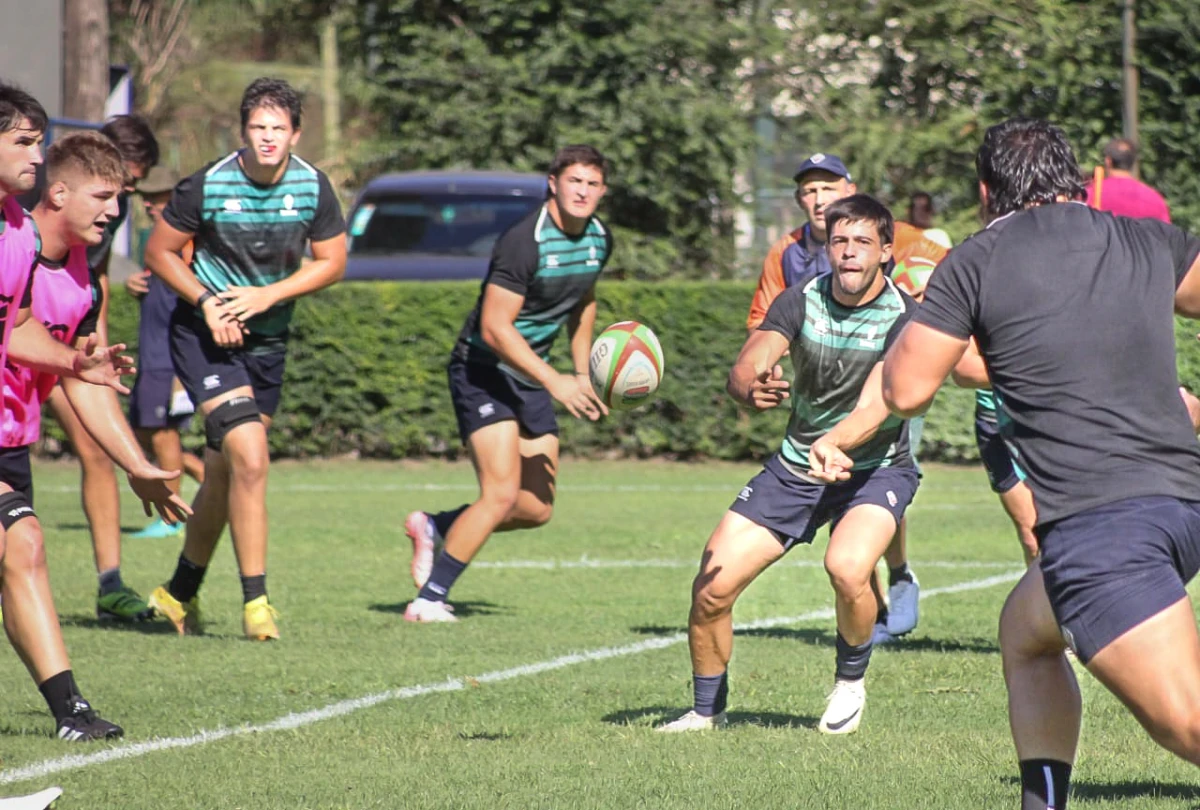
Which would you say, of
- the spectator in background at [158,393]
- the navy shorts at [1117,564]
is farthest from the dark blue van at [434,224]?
the navy shorts at [1117,564]

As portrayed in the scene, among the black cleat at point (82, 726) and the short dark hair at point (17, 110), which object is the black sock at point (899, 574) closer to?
the black cleat at point (82, 726)

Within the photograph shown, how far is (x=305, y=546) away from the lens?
37.7 ft

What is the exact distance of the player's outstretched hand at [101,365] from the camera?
5527mm

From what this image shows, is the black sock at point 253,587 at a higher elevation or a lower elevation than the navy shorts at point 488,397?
lower

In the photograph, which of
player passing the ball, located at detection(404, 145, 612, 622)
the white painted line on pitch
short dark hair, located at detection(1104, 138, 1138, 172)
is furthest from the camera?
short dark hair, located at detection(1104, 138, 1138, 172)

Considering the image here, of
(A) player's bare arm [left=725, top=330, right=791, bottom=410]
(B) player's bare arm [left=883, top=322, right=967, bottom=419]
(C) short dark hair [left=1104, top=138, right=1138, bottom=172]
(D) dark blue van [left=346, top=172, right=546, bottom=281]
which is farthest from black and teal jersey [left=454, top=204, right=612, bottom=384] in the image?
(D) dark blue van [left=346, top=172, right=546, bottom=281]

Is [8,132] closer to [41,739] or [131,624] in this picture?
[41,739]

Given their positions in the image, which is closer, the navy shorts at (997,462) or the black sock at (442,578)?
the navy shorts at (997,462)

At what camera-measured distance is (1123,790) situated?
5.08 m

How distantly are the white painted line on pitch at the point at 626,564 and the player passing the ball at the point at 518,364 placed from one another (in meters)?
1.60

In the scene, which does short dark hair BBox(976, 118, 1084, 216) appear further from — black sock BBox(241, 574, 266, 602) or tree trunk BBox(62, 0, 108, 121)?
tree trunk BBox(62, 0, 108, 121)

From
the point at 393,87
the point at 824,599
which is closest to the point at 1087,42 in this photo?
the point at 393,87

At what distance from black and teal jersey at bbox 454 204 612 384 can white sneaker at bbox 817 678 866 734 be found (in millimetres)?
3068

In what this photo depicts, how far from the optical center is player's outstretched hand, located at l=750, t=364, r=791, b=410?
5883 millimetres
